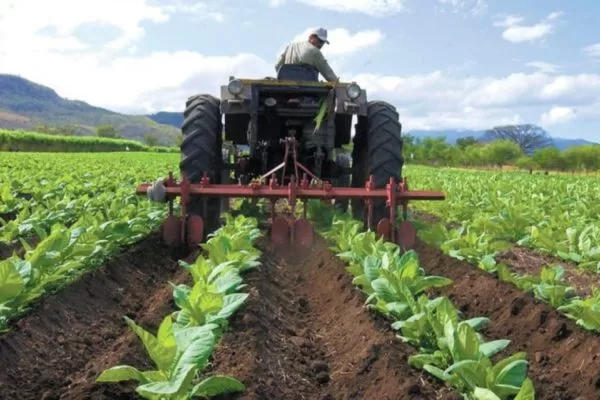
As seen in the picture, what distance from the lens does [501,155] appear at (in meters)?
68.8

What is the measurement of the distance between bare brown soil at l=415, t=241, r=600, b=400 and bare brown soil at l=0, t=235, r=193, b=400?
1781mm

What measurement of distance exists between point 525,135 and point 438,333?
110m

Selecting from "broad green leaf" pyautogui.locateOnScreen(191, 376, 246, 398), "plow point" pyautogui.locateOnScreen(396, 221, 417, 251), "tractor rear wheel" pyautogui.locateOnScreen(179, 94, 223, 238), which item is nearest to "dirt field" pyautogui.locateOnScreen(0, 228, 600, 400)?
"broad green leaf" pyautogui.locateOnScreen(191, 376, 246, 398)

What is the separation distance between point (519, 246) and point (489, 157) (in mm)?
62241

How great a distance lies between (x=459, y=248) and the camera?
628 cm

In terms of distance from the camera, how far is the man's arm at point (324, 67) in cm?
789

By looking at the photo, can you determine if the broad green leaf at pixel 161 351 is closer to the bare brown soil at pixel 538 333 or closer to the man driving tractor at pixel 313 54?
the bare brown soil at pixel 538 333

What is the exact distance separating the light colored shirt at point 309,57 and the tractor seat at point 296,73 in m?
0.06

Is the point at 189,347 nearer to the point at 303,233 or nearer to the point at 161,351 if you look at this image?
the point at 161,351

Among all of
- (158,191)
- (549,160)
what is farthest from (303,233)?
(549,160)

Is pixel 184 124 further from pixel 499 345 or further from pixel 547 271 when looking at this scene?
pixel 499 345

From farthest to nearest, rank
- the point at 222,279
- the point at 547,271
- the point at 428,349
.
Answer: the point at 547,271 → the point at 222,279 → the point at 428,349

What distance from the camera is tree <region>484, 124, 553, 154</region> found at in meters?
105

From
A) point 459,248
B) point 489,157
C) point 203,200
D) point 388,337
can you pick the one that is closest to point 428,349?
point 388,337
